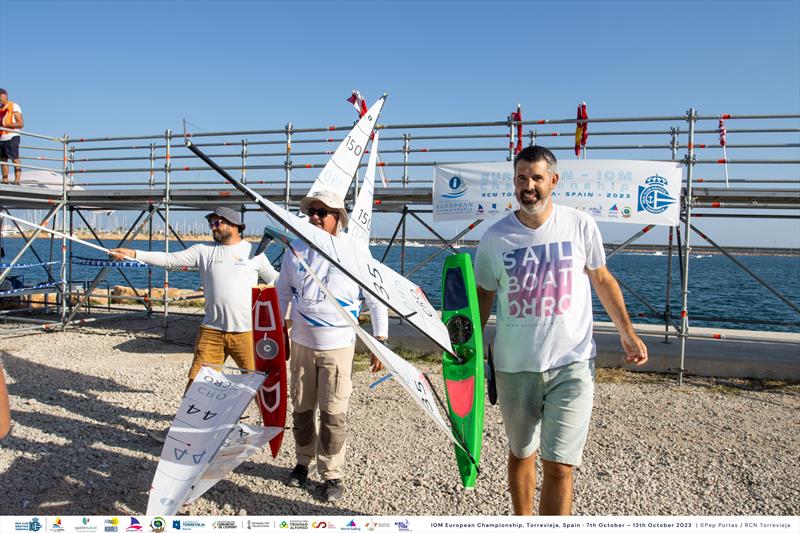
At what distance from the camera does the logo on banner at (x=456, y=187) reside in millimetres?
7953

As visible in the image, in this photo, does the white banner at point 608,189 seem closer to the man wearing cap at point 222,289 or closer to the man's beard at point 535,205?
the man wearing cap at point 222,289

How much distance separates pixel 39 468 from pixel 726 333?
9.68 meters

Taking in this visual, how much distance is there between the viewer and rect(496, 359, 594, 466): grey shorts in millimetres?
2729

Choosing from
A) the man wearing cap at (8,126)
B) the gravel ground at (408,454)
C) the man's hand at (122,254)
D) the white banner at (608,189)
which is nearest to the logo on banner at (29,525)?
the gravel ground at (408,454)

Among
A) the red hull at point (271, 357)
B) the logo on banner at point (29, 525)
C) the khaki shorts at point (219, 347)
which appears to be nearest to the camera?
the logo on banner at point (29, 525)

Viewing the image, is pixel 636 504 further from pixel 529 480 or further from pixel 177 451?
pixel 177 451

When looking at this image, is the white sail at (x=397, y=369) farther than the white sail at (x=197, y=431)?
No

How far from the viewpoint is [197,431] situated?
11.9ft

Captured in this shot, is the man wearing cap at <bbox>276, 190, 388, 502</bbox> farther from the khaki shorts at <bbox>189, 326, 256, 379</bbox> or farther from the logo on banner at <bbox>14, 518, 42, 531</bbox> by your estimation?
the logo on banner at <bbox>14, 518, 42, 531</bbox>

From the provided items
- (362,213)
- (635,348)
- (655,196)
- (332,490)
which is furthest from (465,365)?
(655,196)

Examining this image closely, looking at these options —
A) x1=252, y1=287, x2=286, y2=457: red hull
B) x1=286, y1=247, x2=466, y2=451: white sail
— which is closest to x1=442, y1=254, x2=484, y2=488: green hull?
x1=286, y1=247, x2=466, y2=451: white sail

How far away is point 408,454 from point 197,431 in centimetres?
183

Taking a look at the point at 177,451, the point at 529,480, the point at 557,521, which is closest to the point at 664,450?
the point at 529,480

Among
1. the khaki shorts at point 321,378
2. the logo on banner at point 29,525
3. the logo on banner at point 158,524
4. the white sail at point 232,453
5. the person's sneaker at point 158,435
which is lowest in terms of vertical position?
the person's sneaker at point 158,435
